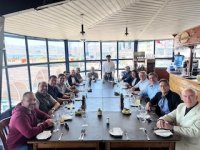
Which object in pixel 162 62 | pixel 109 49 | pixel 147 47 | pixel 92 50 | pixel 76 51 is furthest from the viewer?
pixel 162 62

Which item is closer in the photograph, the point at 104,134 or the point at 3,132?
the point at 104,134

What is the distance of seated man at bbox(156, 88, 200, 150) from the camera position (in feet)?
7.11

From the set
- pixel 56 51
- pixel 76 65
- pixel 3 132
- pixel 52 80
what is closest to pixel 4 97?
pixel 52 80

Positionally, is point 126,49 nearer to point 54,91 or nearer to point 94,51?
point 94,51

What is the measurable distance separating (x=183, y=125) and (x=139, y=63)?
811 centimetres

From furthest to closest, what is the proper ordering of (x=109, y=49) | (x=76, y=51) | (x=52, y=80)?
1. (x=109, y=49)
2. (x=76, y=51)
3. (x=52, y=80)

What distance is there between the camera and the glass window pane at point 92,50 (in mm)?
10423

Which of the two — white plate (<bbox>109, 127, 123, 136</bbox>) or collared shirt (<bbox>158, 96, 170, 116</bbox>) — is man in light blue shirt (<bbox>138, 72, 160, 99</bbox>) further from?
white plate (<bbox>109, 127, 123, 136</bbox>)

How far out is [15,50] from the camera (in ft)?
19.4

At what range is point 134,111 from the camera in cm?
316

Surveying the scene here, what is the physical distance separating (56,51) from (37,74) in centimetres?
202

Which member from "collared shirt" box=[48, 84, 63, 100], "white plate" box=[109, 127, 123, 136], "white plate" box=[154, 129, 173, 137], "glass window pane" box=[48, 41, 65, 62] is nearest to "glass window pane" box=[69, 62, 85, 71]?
"glass window pane" box=[48, 41, 65, 62]

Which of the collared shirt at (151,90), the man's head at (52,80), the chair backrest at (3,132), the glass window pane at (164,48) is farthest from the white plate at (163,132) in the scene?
the glass window pane at (164,48)

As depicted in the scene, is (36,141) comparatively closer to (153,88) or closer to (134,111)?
(134,111)
